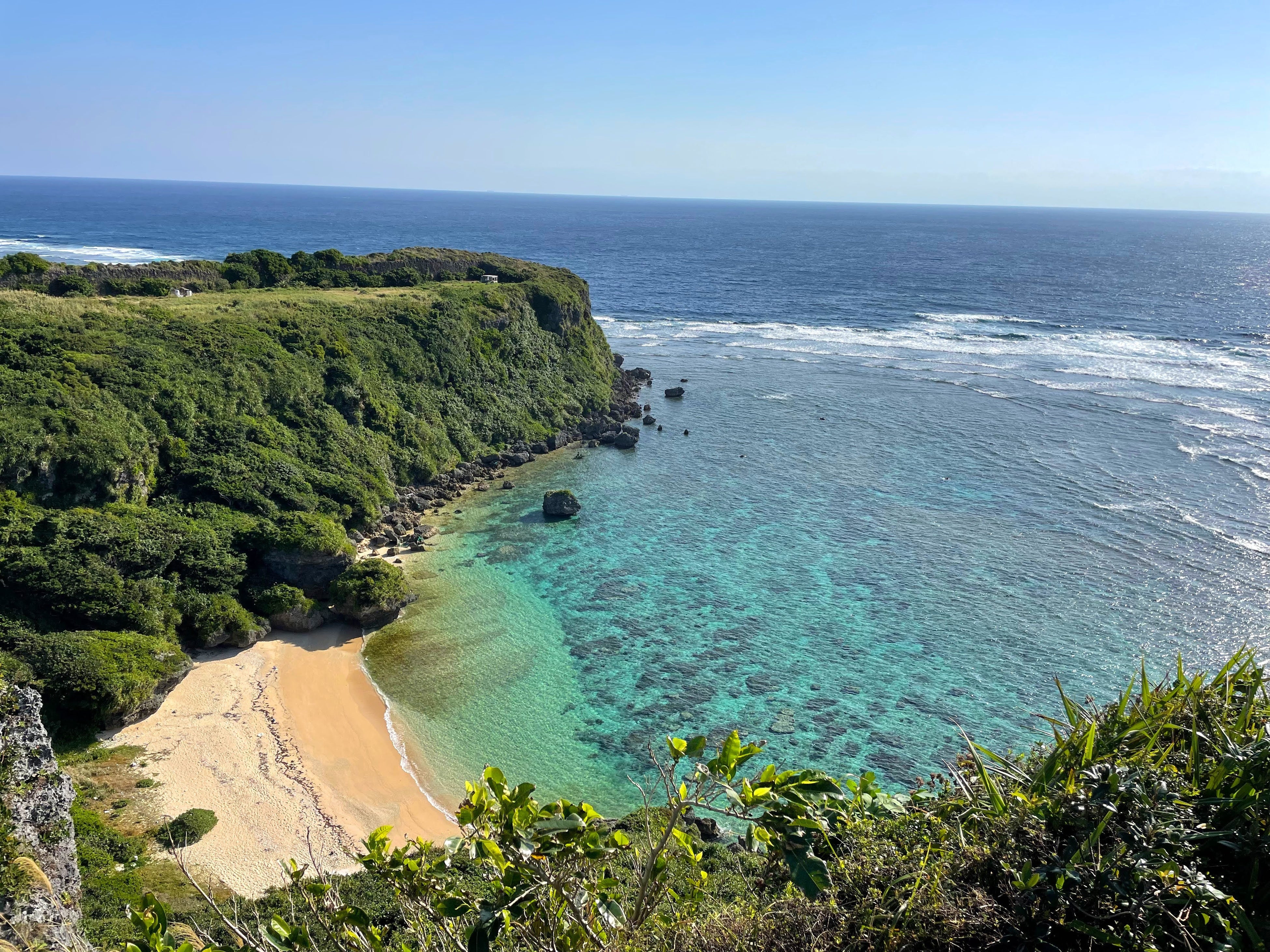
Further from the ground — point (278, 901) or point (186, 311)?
point (186, 311)

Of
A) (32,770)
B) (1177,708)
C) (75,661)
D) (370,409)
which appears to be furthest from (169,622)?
(1177,708)

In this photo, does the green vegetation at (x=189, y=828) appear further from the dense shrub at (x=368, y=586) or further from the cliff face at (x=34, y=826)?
the dense shrub at (x=368, y=586)

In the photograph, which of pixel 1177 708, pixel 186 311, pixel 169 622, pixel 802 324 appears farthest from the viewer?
pixel 802 324

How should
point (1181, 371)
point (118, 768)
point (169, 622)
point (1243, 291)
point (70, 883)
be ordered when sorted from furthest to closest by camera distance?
point (1243, 291) → point (1181, 371) → point (169, 622) → point (118, 768) → point (70, 883)

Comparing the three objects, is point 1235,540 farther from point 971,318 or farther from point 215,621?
point 971,318

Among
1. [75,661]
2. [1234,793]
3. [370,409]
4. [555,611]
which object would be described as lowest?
[555,611]

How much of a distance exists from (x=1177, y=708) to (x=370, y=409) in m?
49.1

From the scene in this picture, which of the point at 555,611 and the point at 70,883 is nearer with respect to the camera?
the point at 70,883

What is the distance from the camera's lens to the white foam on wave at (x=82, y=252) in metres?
131

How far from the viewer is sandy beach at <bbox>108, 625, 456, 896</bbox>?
22812mm

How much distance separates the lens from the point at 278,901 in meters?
19.6

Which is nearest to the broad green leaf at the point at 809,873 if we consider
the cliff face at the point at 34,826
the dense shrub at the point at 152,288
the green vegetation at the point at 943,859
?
the green vegetation at the point at 943,859

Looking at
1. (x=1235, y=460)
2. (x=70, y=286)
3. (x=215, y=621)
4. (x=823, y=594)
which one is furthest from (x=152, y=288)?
(x=1235, y=460)

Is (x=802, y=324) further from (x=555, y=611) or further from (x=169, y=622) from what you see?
(x=169, y=622)
